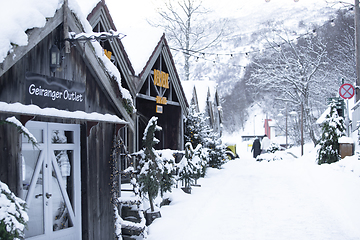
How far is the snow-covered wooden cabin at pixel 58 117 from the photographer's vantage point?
4.39 meters

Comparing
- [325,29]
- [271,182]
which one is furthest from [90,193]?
[325,29]

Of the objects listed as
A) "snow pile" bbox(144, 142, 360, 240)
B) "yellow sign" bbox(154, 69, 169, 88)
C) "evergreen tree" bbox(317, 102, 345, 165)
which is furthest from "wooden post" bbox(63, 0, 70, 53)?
"evergreen tree" bbox(317, 102, 345, 165)

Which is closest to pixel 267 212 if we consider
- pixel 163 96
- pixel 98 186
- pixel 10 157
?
pixel 98 186

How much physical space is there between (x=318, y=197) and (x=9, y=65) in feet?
29.5

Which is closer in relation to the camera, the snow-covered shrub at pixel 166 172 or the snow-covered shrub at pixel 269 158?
the snow-covered shrub at pixel 166 172

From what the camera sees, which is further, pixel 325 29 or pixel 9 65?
pixel 325 29

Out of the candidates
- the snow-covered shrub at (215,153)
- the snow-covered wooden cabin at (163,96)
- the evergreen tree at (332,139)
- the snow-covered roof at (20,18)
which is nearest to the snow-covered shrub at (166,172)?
the snow-covered wooden cabin at (163,96)

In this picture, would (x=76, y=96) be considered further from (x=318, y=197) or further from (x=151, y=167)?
(x=318, y=197)

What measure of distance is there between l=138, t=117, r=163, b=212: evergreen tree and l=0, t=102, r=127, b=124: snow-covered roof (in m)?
1.28

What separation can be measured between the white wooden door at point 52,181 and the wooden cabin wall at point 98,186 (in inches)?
5.2

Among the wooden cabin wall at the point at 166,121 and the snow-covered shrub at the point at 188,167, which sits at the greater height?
the wooden cabin wall at the point at 166,121

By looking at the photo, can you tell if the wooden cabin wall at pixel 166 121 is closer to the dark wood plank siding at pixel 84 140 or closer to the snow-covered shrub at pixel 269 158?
the dark wood plank siding at pixel 84 140

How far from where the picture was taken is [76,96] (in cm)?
561

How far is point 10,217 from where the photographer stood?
304cm
